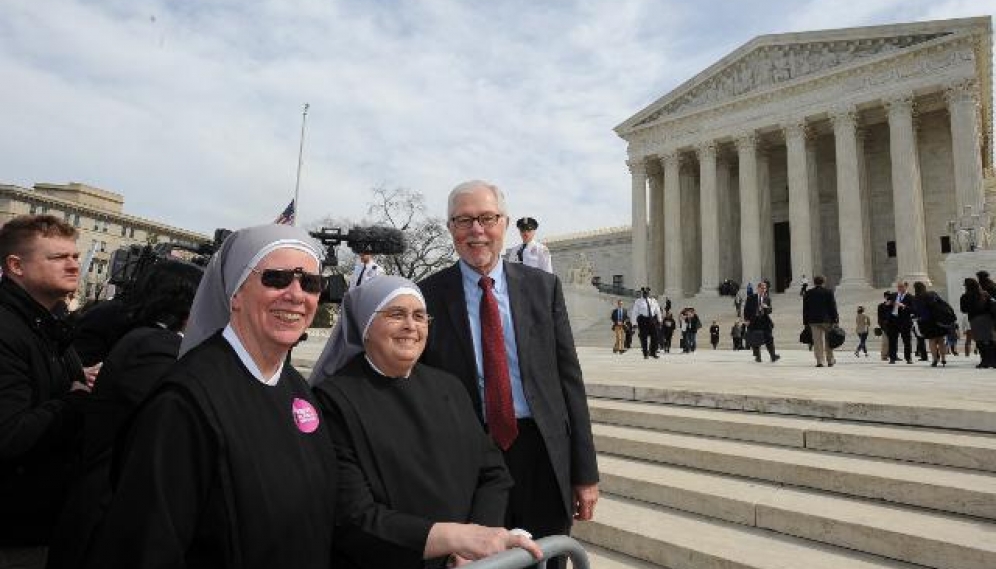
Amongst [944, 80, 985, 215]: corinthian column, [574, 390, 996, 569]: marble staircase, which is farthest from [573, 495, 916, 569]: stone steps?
[944, 80, 985, 215]: corinthian column

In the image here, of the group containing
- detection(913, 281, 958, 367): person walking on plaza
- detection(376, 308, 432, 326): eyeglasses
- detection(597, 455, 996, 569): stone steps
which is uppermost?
detection(913, 281, 958, 367): person walking on plaza

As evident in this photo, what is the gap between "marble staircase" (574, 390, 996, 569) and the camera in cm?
360

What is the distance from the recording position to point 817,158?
37.2m

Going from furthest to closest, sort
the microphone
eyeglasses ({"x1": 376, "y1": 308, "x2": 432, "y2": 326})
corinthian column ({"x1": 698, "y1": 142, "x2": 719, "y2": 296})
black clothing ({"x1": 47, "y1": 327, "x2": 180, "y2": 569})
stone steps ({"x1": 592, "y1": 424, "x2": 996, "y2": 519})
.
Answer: corinthian column ({"x1": 698, "y1": 142, "x2": 719, "y2": 296}) < the microphone < stone steps ({"x1": 592, "y1": 424, "x2": 996, "y2": 519}) < eyeglasses ({"x1": 376, "y1": 308, "x2": 432, "y2": 326}) < black clothing ({"x1": 47, "y1": 327, "x2": 180, "y2": 569})

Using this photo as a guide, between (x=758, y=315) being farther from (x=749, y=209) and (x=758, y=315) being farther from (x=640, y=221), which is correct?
(x=640, y=221)

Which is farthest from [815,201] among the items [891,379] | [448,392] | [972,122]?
[448,392]

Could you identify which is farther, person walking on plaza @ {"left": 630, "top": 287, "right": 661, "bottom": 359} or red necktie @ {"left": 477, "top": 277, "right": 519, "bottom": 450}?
person walking on plaza @ {"left": 630, "top": 287, "right": 661, "bottom": 359}

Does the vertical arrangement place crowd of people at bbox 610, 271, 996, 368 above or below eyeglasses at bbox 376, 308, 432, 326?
above

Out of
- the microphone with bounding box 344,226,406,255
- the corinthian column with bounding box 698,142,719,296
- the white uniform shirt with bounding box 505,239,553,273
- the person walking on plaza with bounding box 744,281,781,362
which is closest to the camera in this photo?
the microphone with bounding box 344,226,406,255

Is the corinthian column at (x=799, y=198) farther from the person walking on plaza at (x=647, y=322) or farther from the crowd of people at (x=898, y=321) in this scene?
the person walking on plaza at (x=647, y=322)

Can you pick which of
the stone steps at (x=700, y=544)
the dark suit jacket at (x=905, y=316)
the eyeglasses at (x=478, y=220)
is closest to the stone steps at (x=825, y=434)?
the stone steps at (x=700, y=544)

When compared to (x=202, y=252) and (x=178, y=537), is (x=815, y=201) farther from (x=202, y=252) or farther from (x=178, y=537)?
(x=178, y=537)

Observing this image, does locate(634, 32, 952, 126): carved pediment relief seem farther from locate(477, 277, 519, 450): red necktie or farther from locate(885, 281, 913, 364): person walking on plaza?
locate(477, 277, 519, 450): red necktie

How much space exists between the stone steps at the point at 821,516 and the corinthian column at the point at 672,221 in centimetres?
3479
